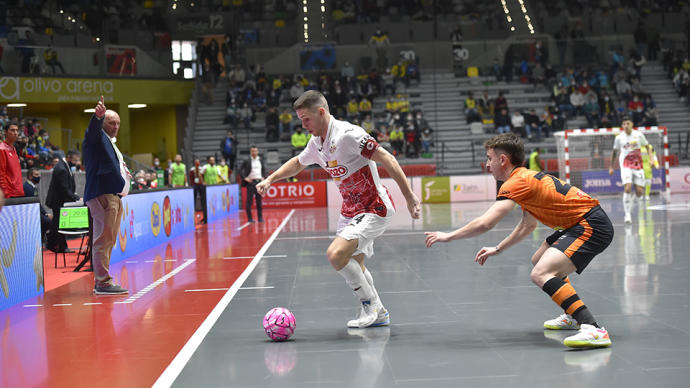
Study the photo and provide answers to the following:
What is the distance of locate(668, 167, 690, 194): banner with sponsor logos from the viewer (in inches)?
1016

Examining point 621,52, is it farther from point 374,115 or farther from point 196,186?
point 196,186

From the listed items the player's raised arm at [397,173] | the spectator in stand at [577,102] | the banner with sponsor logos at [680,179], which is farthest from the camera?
the spectator in stand at [577,102]

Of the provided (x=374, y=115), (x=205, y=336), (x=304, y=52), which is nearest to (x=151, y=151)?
(x=304, y=52)

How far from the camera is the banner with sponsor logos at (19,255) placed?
6.80 m

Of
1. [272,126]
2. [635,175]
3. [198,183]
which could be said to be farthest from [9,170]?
[272,126]

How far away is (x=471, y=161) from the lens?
28.7 m

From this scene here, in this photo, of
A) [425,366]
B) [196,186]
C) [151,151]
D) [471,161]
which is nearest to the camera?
[425,366]

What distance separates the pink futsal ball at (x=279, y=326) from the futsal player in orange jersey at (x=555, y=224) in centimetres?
129

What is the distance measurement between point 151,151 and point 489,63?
18.4 meters

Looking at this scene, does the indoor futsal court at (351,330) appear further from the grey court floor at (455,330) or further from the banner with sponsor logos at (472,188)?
the banner with sponsor logos at (472,188)

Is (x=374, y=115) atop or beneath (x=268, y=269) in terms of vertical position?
atop

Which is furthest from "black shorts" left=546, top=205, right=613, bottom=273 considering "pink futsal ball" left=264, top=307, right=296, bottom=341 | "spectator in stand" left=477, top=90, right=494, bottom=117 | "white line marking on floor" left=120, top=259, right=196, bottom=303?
"spectator in stand" left=477, top=90, right=494, bottom=117

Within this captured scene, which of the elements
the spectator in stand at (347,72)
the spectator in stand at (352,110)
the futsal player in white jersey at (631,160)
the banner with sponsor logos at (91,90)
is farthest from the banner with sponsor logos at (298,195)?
the futsal player in white jersey at (631,160)

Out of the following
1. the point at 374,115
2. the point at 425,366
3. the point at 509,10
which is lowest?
the point at 425,366
